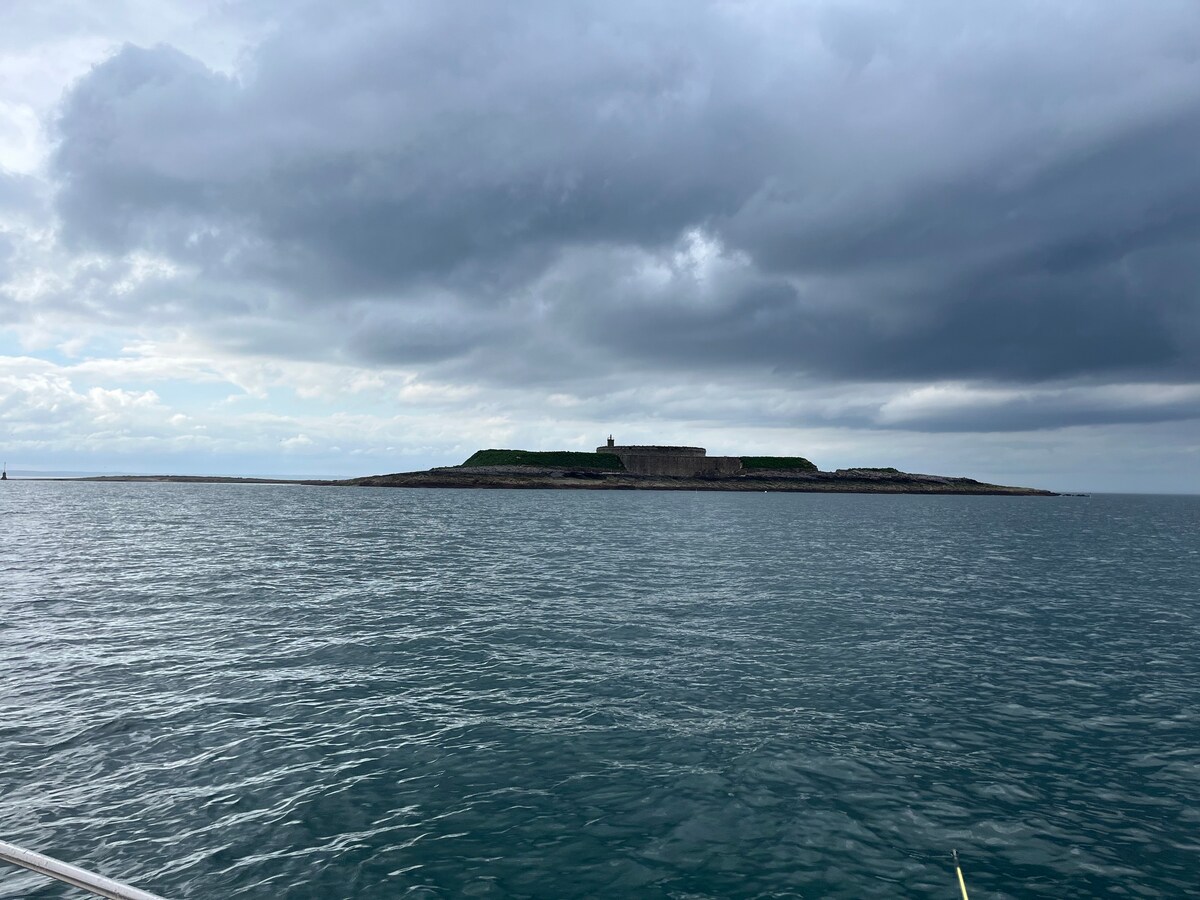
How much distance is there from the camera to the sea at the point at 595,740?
11.8 metres

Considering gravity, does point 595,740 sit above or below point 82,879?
below

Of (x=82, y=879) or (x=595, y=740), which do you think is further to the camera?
(x=595, y=740)

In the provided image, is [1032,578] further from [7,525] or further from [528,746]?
[7,525]

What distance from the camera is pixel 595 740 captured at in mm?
17094

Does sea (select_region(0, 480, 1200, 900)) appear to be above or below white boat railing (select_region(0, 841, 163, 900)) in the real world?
below

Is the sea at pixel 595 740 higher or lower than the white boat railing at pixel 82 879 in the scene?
lower

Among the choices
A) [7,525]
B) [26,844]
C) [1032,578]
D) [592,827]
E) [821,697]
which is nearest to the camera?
[26,844]

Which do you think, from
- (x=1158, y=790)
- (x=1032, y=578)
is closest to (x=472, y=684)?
(x=1158, y=790)

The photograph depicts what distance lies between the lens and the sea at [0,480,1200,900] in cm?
1180

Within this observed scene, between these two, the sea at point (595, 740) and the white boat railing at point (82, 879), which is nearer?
the white boat railing at point (82, 879)

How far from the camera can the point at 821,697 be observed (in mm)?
20453

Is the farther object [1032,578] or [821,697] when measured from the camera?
[1032,578]

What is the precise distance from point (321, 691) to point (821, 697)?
1541cm

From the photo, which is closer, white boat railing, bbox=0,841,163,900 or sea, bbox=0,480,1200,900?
white boat railing, bbox=0,841,163,900
